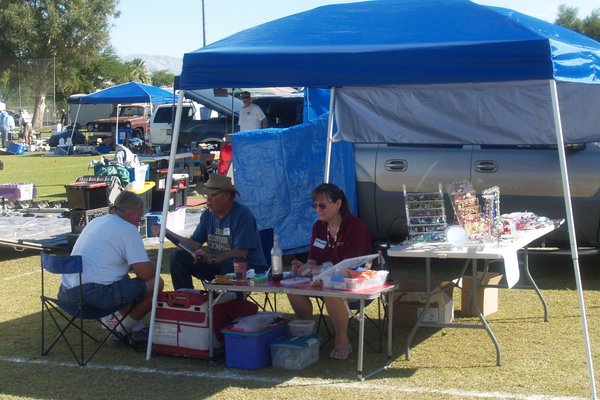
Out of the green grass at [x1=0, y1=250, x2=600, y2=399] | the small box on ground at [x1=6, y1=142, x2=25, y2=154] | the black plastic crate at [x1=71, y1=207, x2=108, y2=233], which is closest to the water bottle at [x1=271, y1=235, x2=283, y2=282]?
the green grass at [x1=0, y1=250, x2=600, y2=399]

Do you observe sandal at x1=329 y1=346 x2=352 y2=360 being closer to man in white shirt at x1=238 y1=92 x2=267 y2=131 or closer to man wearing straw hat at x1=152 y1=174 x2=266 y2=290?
man wearing straw hat at x1=152 y1=174 x2=266 y2=290

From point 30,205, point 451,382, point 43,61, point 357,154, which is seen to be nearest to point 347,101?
point 357,154

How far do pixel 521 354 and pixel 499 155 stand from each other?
9.34 feet

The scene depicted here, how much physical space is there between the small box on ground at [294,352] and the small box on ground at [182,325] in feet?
1.63

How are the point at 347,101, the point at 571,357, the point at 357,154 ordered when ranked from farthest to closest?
the point at 357,154 → the point at 347,101 → the point at 571,357

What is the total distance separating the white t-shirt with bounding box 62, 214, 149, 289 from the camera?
19.7 ft

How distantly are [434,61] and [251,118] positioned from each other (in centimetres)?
1073

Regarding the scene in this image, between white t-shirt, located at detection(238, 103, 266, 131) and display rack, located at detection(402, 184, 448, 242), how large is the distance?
960cm

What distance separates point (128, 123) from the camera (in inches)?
1359

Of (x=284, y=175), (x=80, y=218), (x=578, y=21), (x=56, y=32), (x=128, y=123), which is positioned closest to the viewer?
(x=284, y=175)

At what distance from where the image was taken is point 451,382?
5.29 metres

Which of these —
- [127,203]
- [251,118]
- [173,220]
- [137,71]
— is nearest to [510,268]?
[127,203]

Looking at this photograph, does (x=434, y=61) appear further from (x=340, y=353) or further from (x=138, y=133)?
(x=138, y=133)

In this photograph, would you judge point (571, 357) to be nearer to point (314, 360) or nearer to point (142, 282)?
point (314, 360)
